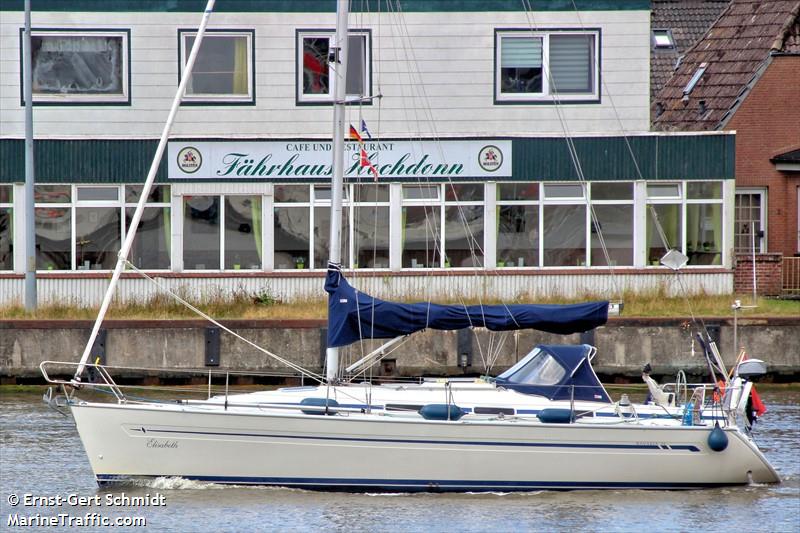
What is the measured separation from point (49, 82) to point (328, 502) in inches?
662

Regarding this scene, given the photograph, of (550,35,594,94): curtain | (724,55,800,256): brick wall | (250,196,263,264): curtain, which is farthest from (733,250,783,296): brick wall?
(250,196,263,264): curtain

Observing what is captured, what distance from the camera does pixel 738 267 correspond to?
32.5 metres

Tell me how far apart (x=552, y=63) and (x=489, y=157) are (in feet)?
8.45

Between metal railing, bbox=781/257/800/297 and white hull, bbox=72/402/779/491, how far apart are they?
1594 centimetres

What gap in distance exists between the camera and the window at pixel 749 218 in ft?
119

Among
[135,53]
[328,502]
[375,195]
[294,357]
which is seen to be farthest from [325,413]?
[135,53]

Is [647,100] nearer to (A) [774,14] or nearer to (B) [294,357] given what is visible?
(A) [774,14]

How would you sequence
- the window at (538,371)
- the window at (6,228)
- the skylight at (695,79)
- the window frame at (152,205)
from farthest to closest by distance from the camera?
the skylight at (695,79) → the window frame at (152,205) → the window at (6,228) → the window at (538,371)

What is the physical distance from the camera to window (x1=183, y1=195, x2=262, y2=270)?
105ft

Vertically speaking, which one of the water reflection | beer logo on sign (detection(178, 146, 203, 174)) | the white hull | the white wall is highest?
the white wall

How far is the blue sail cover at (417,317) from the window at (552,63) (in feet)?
43.1

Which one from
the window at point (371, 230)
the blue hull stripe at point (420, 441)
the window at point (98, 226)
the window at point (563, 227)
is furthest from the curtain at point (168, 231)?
the blue hull stripe at point (420, 441)

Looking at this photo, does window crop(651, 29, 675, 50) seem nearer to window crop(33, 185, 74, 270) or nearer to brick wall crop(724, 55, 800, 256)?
brick wall crop(724, 55, 800, 256)

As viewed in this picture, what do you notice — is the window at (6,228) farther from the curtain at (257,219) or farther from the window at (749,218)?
the window at (749,218)
